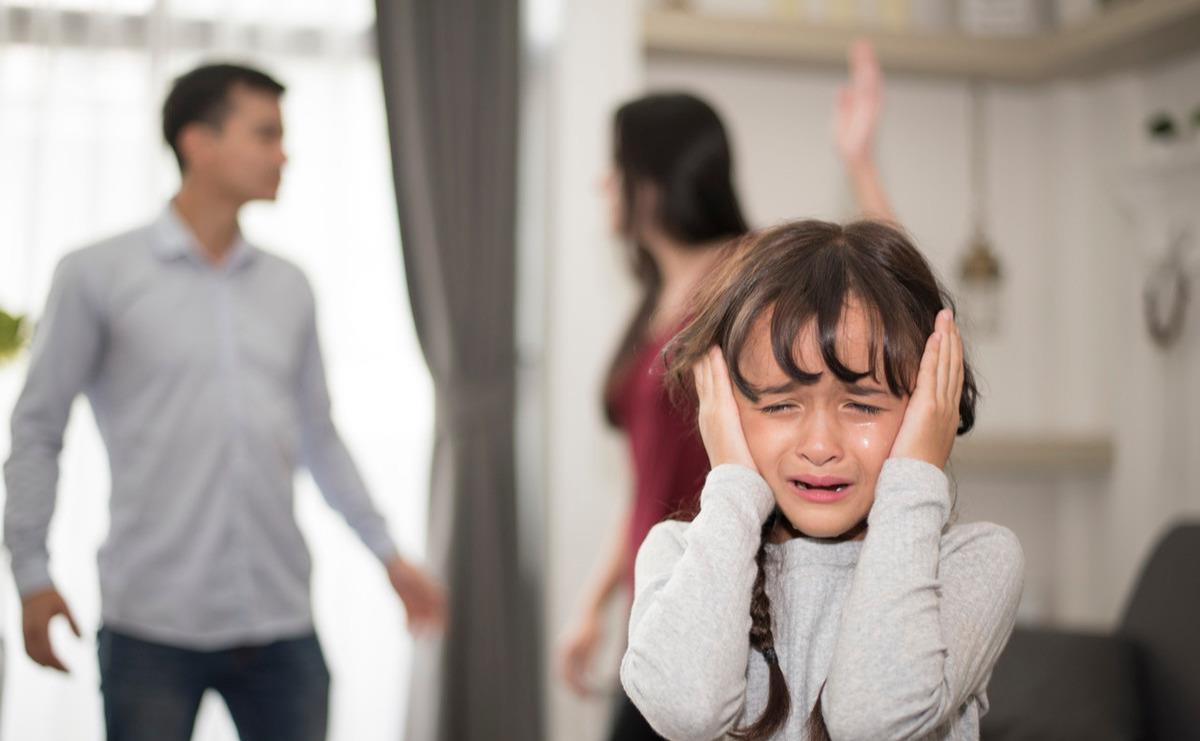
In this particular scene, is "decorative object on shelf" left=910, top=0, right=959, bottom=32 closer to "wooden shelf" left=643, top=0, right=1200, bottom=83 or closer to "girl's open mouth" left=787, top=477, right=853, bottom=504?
"wooden shelf" left=643, top=0, right=1200, bottom=83

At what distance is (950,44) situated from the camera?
141 inches

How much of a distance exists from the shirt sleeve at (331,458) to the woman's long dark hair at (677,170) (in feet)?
1.99

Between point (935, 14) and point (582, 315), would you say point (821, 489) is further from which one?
point (935, 14)

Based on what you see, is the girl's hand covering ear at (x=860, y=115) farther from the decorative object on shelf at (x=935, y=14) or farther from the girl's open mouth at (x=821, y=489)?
the decorative object on shelf at (x=935, y=14)

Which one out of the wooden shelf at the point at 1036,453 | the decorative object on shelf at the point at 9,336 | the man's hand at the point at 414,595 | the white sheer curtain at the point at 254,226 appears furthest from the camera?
the wooden shelf at the point at 1036,453

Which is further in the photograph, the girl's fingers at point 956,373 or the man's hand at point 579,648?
the man's hand at point 579,648

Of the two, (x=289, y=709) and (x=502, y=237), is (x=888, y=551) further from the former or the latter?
→ (x=502, y=237)

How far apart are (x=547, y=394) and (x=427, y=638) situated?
74 centimetres

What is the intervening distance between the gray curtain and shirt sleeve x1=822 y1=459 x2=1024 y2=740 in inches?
93.1

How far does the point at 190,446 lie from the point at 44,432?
0.70 feet

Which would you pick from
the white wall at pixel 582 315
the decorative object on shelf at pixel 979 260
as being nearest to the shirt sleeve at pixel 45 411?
the white wall at pixel 582 315

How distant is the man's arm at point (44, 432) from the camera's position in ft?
5.96

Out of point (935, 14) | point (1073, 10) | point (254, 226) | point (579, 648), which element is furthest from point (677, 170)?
point (1073, 10)

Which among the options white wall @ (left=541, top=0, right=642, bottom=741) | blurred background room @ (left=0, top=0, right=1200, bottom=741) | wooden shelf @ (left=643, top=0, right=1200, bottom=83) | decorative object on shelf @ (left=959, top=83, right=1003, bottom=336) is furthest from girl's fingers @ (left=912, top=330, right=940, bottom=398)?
decorative object on shelf @ (left=959, top=83, right=1003, bottom=336)
